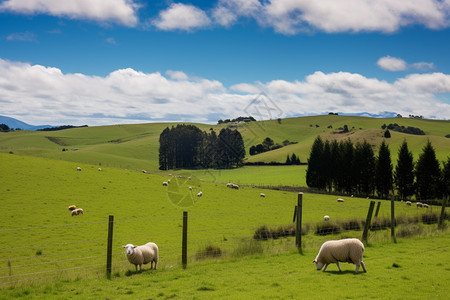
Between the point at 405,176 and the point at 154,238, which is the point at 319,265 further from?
the point at 405,176

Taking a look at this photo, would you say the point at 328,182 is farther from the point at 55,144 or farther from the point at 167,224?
the point at 55,144

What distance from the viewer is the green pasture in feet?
51.2

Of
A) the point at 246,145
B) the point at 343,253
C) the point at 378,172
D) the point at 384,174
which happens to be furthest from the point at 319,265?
the point at 246,145

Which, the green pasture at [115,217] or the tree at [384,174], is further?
the tree at [384,174]

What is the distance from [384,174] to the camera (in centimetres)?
6962

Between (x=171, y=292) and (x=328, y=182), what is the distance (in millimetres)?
74176

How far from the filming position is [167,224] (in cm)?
2855

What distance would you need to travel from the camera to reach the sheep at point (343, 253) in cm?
1051

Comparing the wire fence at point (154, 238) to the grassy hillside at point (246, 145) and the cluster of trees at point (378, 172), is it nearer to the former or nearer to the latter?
the grassy hillside at point (246, 145)

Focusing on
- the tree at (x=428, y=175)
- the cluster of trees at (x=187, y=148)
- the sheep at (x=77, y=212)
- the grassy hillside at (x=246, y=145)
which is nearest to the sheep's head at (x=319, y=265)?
the sheep at (x=77, y=212)

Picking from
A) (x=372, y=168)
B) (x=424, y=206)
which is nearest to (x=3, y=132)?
(x=372, y=168)

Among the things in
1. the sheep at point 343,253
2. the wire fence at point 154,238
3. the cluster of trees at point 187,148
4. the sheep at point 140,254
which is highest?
the cluster of trees at point 187,148

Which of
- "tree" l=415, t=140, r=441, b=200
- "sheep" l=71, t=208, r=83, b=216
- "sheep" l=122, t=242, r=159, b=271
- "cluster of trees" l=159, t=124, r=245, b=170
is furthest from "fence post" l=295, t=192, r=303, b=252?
"cluster of trees" l=159, t=124, r=245, b=170

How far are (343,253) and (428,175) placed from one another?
65281mm
